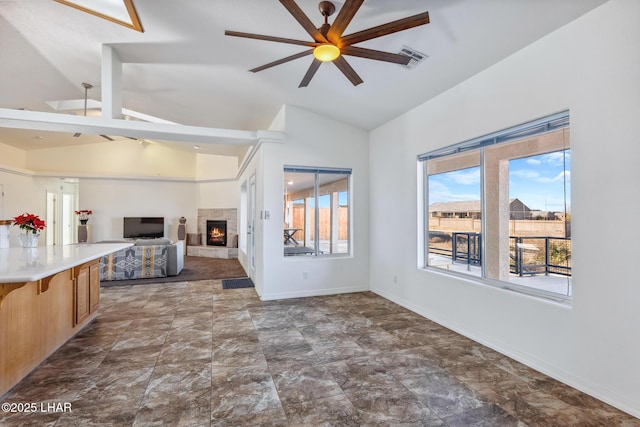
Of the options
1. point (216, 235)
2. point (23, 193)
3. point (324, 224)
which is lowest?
point (216, 235)

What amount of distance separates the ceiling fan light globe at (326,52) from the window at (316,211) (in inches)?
102

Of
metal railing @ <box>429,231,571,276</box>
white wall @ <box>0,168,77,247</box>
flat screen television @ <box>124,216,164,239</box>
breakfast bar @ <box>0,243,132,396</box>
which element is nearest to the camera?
breakfast bar @ <box>0,243,132,396</box>

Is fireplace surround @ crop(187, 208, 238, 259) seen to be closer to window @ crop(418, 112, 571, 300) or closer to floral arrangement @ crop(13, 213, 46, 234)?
floral arrangement @ crop(13, 213, 46, 234)

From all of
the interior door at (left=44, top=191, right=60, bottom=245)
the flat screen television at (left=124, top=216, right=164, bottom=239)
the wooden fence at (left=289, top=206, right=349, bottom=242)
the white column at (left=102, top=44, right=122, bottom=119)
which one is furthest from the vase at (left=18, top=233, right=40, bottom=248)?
the interior door at (left=44, top=191, right=60, bottom=245)

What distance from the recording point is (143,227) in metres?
10.0

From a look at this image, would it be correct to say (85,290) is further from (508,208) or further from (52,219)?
(52,219)

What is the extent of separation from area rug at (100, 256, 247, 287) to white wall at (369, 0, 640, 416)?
5117 millimetres

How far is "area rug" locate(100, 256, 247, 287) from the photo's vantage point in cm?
596

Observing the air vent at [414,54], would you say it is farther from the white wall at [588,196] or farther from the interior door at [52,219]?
the interior door at [52,219]

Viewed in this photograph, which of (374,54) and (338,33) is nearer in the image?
(338,33)

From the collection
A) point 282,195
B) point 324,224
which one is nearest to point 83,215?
point 282,195

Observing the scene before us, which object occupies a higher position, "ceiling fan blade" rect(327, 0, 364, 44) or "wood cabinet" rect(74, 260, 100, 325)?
"ceiling fan blade" rect(327, 0, 364, 44)

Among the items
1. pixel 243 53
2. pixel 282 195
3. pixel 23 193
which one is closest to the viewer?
pixel 243 53

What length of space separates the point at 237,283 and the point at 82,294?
8.67 feet
